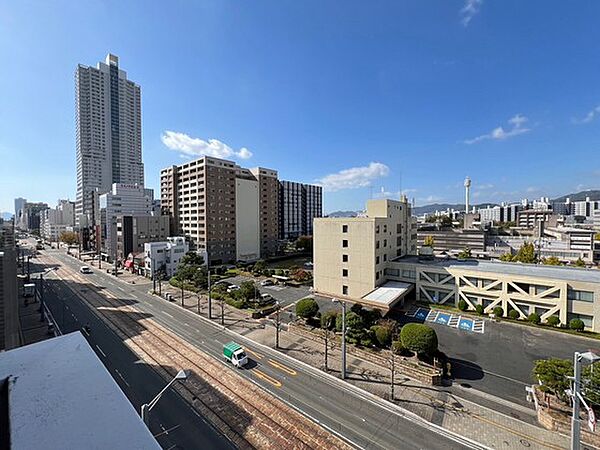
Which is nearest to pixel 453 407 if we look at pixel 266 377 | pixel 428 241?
pixel 266 377

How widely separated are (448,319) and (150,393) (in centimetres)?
3255

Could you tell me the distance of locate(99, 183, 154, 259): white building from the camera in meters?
77.8

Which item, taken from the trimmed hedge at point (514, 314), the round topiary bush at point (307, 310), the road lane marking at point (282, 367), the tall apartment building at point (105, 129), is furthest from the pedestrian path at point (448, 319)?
the tall apartment building at point (105, 129)

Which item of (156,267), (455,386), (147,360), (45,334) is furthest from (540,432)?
(156,267)

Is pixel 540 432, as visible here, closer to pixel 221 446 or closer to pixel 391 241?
pixel 221 446

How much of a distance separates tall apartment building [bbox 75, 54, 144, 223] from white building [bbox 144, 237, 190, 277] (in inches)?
3613

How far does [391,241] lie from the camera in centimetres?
4438

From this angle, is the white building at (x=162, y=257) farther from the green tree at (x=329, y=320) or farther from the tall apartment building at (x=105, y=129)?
the tall apartment building at (x=105, y=129)

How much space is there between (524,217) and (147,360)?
178172 mm

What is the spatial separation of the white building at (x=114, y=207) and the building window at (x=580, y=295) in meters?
94.2

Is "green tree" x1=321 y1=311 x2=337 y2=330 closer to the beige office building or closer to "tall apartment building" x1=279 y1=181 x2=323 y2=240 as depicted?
the beige office building

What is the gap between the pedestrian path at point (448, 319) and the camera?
31.1m

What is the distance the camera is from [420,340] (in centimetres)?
2192

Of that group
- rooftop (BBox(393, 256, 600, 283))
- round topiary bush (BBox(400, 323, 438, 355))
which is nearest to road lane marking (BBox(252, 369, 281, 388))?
round topiary bush (BBox(400, 323, 438, 355))
